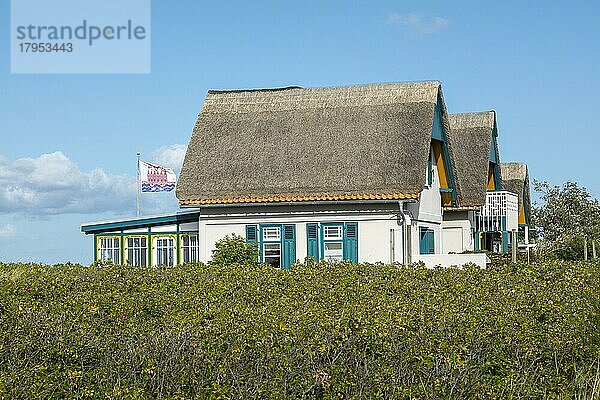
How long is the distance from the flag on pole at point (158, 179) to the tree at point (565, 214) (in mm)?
23309

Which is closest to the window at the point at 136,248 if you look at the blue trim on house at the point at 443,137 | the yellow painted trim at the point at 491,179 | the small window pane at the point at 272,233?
the small window pane at the point at 272,233

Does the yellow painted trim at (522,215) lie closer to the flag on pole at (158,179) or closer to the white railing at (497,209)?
the white railing at (497,209)

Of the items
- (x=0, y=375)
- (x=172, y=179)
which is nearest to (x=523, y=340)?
(x=0, y=375)

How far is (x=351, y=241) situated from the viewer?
2714cm

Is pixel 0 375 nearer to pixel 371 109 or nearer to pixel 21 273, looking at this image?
pixel 21 273

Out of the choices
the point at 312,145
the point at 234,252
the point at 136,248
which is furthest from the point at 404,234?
the point at 136,248

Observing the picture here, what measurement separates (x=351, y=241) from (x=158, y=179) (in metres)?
7.65

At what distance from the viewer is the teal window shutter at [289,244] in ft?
90.3

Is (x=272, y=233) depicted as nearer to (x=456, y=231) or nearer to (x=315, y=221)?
(x=315, y=221)

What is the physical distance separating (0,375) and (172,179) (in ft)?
79.4

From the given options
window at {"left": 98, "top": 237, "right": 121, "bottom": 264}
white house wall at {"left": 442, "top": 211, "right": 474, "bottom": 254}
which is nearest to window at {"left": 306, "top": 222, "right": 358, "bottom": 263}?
window at {"left": 98, "top": 237, "right": 121, "bottom": 264}

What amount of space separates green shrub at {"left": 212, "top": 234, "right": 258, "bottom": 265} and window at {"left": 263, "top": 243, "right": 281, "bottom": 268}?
0.39 metres

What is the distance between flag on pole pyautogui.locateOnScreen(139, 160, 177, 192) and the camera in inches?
1243

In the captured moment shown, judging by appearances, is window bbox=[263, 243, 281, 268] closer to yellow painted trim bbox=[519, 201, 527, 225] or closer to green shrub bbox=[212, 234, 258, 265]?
green shrub bbox=[212, 234, 258, 265]
